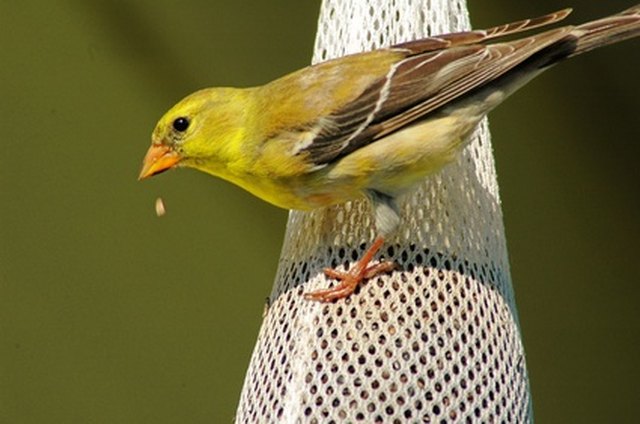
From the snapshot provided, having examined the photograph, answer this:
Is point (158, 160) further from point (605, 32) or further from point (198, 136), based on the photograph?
point (605, 32)

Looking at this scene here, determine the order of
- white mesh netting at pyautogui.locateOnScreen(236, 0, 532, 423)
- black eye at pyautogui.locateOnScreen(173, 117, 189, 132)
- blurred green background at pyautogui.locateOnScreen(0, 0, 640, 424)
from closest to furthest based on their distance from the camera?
1. white mesh netting at pyautogui.locateOnScreen(236, 0, 532, 423)
2. black eye at pyautogui.locateOnScreen(173, 117, 189, 132)
3. blurred green background at pyautogui.locateOnScreen(0, 0, 640, 424)

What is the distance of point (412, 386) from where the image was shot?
3.58 metres

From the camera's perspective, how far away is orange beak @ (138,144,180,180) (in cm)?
389

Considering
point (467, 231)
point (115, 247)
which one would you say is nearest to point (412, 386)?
point (467, 231)

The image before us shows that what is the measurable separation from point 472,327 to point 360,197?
0.47 meters

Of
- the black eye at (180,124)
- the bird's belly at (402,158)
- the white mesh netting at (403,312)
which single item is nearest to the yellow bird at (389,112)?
the bird's belly at (402,158)

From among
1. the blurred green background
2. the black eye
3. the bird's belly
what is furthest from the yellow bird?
the blurred green background

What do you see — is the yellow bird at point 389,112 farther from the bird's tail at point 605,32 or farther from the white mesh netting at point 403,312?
the white mesh netting at point 403,312

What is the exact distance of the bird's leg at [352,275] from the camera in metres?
3.67

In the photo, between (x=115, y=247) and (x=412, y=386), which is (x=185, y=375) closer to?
(x=115, y=247)

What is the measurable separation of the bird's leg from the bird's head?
477mm

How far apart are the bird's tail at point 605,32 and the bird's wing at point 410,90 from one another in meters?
0.06

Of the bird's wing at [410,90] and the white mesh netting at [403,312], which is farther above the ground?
the bird's wing at [410,90]

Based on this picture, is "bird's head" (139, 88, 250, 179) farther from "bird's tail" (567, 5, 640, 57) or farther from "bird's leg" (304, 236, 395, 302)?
"bird's tail" (567, 5, 640, 57)
